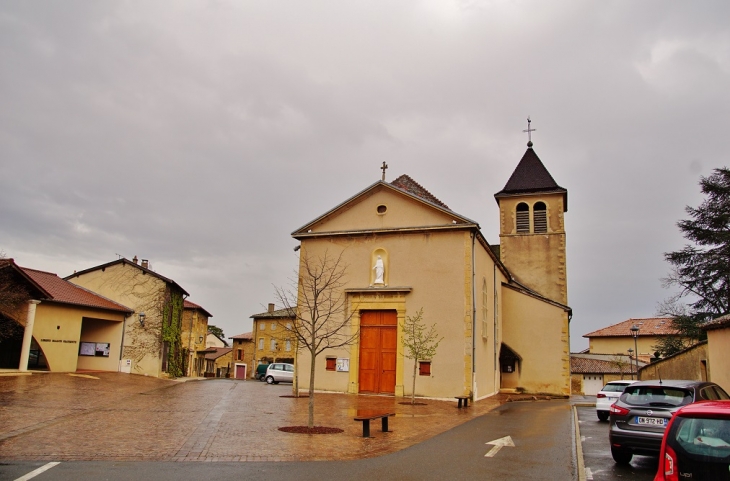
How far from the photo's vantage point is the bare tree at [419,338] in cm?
2098

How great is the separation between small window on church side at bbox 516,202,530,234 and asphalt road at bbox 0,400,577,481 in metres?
26.2

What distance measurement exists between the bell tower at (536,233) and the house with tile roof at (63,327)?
23.8 meters

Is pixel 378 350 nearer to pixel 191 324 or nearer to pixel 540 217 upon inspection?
pixel 540 217

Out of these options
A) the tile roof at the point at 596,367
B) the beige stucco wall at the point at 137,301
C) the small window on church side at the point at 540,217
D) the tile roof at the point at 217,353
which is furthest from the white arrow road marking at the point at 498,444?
the tile roof at the point at 217,353

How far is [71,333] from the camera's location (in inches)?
1036

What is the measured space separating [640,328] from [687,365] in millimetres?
41585

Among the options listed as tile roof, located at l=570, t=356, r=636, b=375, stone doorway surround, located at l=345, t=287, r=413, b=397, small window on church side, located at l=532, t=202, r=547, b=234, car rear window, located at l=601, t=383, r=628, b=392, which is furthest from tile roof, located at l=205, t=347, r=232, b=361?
car rear window, located at l=601, t=383, r=628, b=392

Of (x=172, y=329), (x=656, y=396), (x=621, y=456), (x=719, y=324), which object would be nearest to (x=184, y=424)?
(x=621, y=456)

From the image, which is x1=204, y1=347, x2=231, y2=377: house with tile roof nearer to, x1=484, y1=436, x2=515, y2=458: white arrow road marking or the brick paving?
the brick paving

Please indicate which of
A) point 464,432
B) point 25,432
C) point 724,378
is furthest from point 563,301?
point 25,432

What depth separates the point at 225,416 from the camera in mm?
13961

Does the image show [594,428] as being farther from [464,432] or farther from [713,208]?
[713,208]

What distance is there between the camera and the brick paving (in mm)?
9227

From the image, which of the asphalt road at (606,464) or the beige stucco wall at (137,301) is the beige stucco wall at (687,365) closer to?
the asphalt road at (606,464)
